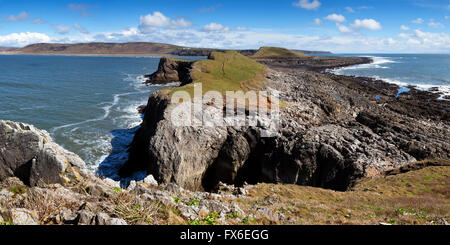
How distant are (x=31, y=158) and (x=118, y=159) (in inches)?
631

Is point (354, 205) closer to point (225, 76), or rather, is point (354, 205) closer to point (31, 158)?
point (31, 158)

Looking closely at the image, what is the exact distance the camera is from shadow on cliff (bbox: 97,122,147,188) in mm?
24812

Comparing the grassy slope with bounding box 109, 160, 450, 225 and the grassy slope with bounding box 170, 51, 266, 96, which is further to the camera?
the grassy slope with bounding box 170, 51, 266, 96

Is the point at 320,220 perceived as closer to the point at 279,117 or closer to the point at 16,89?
the point at 279,117

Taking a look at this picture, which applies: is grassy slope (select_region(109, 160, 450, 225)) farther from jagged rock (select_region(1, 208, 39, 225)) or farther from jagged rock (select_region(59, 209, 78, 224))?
jagged rock (select_region(1, 208, 39, 225))

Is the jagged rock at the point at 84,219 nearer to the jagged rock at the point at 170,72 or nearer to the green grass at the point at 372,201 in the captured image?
the green grass at the point at 372,201

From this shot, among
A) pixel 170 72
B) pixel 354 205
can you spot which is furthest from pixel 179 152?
pixel 170 72

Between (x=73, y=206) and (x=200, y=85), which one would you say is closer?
(x=73, y=206)

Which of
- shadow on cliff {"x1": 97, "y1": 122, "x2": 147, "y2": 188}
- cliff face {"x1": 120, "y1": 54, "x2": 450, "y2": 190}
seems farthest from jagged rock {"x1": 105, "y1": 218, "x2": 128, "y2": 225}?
shadow on cliff {"x1": 97, "y1": 122, "x2": 147, "y2": 188}

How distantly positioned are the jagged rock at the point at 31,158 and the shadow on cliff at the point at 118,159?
27.8 ft

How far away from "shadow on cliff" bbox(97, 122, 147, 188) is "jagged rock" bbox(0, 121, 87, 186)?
8.47 meters
